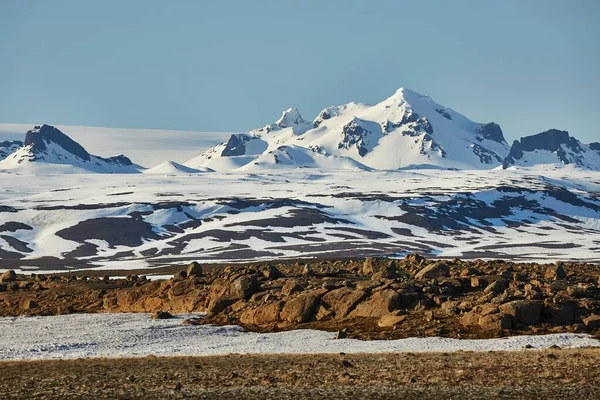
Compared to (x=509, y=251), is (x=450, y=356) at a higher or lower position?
higher

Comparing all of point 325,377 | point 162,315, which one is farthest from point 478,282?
point 325,377

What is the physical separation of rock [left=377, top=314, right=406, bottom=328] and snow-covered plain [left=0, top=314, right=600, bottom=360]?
97.3 inches

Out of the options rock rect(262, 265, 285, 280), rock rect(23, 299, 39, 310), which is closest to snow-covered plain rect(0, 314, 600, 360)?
rock rect(23, 299, 39, 310)

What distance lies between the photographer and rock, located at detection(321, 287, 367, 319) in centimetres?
4359

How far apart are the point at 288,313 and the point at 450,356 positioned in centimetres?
1312

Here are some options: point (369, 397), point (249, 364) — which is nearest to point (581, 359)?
point (369, 397)

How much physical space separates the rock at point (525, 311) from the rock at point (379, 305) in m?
5.61

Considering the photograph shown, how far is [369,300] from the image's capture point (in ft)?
143

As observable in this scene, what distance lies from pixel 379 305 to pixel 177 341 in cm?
981

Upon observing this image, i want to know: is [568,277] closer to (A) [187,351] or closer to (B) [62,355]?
(A) [187,351]

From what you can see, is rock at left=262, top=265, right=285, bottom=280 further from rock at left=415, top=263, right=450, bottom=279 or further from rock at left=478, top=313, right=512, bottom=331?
rock at left=478, top=313, right=512, bottom=331

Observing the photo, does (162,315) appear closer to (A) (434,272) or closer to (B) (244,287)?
(B) (244,287)

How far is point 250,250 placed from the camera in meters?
198

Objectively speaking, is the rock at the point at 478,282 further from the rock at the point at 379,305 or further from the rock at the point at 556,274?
the rock at the point at 556,274
